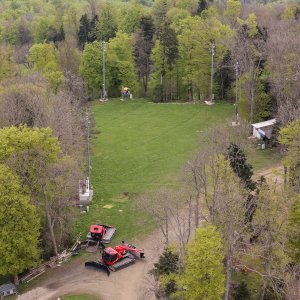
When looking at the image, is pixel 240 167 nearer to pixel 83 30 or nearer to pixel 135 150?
pixel 135 150

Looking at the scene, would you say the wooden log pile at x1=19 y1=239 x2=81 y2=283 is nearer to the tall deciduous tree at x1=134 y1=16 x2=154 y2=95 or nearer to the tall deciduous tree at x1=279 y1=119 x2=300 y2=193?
the tall deciduous tree at x1=279 y1=119 x2=300 y2=193

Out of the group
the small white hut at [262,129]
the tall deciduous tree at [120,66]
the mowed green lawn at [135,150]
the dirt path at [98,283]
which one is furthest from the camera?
the tall deciduous tree at [120,66]

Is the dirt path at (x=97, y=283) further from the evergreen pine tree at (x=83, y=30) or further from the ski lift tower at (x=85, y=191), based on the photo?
the evergreen pine tree at (x=83, y=30)

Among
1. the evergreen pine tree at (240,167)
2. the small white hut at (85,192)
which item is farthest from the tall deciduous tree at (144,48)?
the evergreen pine tree at (240,167)

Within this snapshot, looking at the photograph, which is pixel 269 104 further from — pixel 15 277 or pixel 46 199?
pixel 15 277

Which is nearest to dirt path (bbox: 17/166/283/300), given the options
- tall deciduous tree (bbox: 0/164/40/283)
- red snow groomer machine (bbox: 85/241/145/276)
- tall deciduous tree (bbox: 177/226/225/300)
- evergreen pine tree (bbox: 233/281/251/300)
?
red snow groomer machine (bbox: 85/241/145/276)
